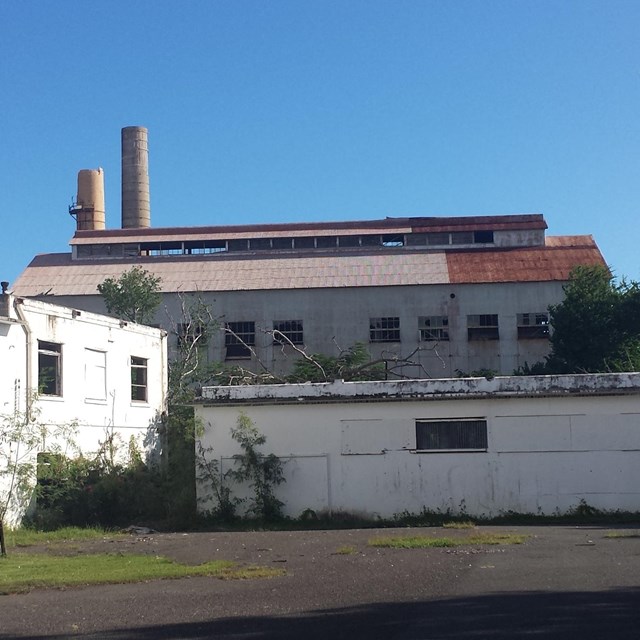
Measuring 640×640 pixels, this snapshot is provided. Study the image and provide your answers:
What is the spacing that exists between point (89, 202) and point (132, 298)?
57.6 feet

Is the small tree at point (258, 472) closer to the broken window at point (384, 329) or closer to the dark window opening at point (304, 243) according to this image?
the broken window at point (384, 329)

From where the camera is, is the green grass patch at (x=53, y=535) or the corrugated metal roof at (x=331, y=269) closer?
the green grass patch at (x=53, y=535)

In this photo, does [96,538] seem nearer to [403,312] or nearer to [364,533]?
[364,533]

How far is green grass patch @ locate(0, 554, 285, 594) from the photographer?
1314 centimetres

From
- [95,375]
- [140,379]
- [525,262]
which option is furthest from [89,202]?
[95,375]

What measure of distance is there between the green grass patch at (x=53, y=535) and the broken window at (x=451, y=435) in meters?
7.21

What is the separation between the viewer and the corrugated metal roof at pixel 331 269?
46.9 metres

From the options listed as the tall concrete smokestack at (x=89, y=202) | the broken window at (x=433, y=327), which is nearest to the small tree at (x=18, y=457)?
the broken window at (x=433, y=327)

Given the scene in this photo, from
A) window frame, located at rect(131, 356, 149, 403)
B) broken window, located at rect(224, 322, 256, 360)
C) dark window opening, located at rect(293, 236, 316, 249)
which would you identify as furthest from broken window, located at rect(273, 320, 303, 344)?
window frame, located at rect(131, 356, 149, 403)

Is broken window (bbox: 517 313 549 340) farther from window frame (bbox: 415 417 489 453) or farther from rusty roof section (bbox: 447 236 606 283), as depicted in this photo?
window frame (bbox: 415 417 489 453)

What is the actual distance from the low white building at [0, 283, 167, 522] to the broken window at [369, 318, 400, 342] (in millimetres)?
17979

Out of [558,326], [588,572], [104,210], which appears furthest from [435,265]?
[588,572]

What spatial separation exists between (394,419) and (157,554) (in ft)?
24.2

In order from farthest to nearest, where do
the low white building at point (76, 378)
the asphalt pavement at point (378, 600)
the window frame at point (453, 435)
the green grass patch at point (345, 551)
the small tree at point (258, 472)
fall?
the low white building at point (76, 378) < the small tree at point (258, 472) < the window frame at point (453, 435) < the green grass patch at point (345, 551) < the asphalt pavement at point (378, 600)
